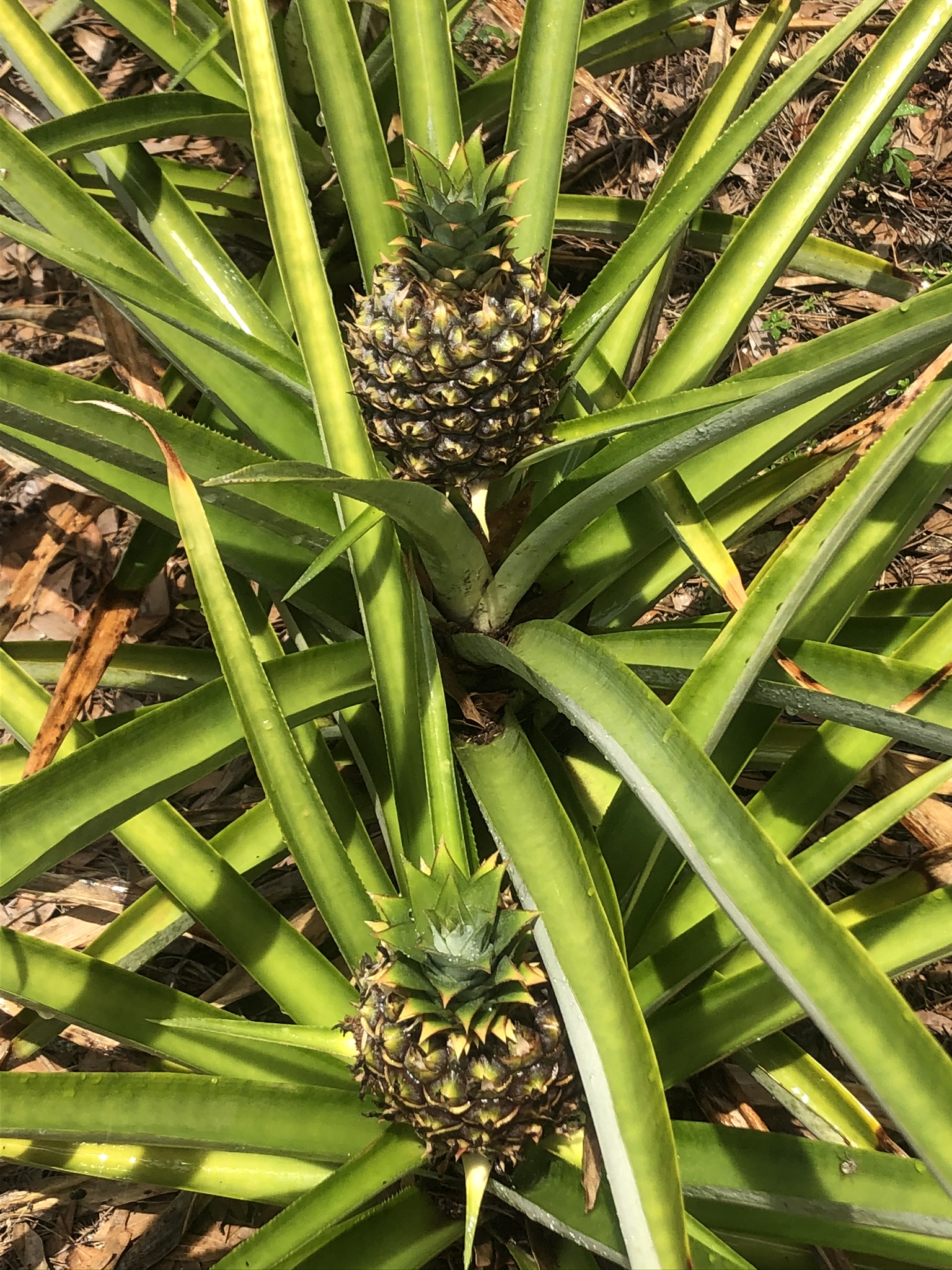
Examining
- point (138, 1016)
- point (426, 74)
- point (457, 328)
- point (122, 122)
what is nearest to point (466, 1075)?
point (138, 1016)

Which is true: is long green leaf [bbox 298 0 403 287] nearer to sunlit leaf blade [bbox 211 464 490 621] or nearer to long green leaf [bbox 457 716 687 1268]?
sunlit leaf blade [bbox 211 464 490 621]

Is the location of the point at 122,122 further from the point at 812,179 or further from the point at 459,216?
the point at 812,179

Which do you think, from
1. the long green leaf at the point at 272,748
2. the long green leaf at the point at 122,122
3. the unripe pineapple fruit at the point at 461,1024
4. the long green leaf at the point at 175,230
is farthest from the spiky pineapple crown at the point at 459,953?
the long green leaf at the point at 122,122

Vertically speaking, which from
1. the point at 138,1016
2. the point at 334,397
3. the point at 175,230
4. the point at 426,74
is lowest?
the point at 138,1016

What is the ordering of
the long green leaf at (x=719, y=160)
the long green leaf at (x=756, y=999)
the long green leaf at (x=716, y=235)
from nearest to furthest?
the long green leaf at (x=756, y=999)
the long green leaf at (x=719, y=160)
the long green leaf at (x=716, y=235)

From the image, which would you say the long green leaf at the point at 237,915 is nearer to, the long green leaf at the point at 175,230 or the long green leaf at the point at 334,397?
the long green leaf at the point at 334,397
